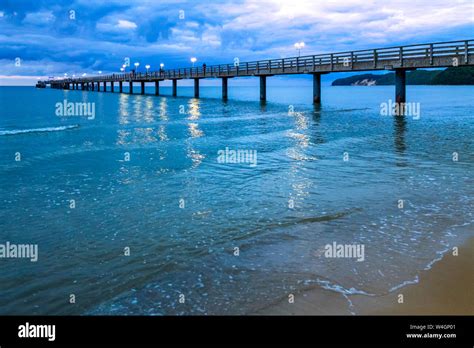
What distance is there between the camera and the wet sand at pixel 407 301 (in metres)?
4.95

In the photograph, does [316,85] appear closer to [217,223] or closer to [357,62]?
[357,62]

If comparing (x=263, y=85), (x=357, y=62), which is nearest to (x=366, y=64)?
(x=357, y=62)

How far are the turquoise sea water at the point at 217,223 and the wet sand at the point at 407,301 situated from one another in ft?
0.61

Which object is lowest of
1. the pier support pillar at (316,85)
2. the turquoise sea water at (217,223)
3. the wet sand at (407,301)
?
the wet sand at (407,301)

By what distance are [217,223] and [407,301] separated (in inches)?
157

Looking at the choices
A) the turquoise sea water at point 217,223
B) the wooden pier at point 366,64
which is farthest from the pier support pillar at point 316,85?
the turquoise sea water at point 217,223

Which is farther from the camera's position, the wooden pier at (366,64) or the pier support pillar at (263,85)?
the pier support pillar at (263,85)

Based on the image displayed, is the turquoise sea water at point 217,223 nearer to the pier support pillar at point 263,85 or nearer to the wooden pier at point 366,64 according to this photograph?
the wooden pier at point 366,64

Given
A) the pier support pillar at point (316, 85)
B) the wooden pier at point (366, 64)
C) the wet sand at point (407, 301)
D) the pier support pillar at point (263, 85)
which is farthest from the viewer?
the pier support pillar at point (263, 85)

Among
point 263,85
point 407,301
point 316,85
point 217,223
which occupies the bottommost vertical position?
point 407,301

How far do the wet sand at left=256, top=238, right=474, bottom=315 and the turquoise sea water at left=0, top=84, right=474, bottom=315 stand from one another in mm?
187

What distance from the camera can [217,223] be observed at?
8.30 metres

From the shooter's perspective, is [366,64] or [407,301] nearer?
[407,301]
